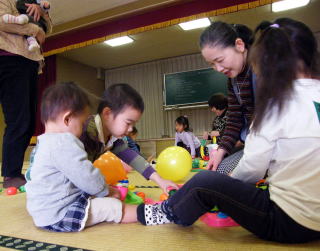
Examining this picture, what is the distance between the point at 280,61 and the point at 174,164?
3.01 ft

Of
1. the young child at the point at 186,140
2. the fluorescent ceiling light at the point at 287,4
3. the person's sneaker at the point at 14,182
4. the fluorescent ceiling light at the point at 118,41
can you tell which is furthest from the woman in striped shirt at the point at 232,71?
the fluorescent ceiling light at the point at 118,41

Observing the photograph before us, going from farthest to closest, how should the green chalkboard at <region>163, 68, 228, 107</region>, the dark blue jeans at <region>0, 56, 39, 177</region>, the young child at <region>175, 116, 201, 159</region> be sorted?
the green chalkboard at <region>163, 68, 228, 107</region>
the young child at <region>175, 116, 201, 159</region>
the dark blue jeans at <region>0, 56, 39, 177</region>

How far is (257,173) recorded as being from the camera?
62 centimetres

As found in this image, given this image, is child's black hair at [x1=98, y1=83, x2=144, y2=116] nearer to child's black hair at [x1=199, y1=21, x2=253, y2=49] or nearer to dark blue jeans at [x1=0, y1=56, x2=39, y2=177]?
child's black hair at [x1=199, y1=21, x2=253, y2=49]

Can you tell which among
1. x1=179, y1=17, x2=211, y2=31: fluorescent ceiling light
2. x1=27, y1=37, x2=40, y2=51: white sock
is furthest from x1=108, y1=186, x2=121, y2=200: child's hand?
x1=179, y1=17, x2=211, y2=31: fluorescent ceiling light

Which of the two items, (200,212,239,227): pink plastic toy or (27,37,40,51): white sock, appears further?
(27,37,40,51): white sock

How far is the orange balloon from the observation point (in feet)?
3.98

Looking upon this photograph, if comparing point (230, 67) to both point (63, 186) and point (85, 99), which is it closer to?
point (85, 99)

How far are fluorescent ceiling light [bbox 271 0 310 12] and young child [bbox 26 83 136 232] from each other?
2971 millimetres

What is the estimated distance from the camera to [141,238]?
2.20 ft

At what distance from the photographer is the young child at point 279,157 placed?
545mm

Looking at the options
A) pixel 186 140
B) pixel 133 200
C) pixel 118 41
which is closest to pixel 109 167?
pixel 133 200

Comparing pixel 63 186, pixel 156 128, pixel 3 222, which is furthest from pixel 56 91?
pixel 156 128

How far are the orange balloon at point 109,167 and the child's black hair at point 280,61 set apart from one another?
79 centimetres
